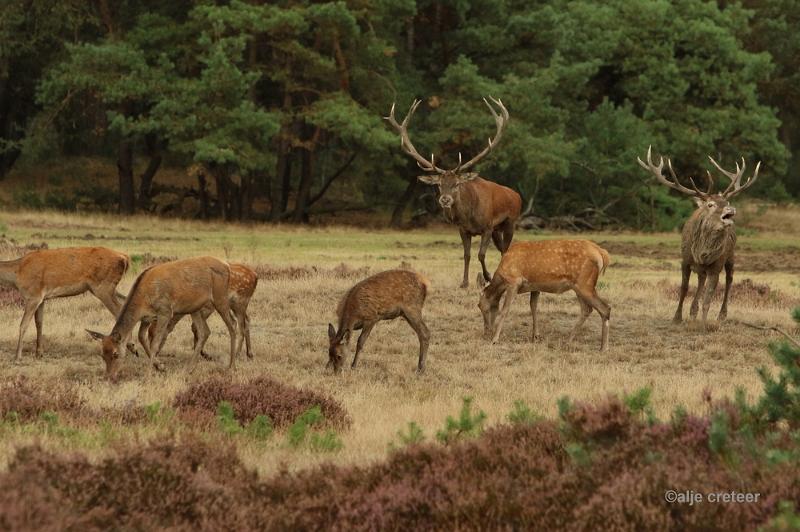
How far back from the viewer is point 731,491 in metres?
5.66

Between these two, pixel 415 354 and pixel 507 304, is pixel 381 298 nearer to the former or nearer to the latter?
pixel 415 354

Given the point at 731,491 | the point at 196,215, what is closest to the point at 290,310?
the point at 731,491

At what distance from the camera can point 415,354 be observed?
13.1m

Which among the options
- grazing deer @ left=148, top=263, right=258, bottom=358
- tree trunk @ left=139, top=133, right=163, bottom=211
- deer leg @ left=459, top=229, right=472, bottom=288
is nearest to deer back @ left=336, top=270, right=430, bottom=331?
grazing deer @ left=148, top=263, right=258, bottom=358

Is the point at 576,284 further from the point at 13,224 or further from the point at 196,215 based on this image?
the point at 196,215

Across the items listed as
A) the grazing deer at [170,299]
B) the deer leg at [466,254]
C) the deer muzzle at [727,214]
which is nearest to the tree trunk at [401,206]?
the deer leg at [466,254]

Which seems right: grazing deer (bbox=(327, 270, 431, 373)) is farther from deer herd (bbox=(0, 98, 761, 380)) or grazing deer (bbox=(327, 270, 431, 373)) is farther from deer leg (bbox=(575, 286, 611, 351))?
deer leg (bbox=(575, 286, 611, 351))

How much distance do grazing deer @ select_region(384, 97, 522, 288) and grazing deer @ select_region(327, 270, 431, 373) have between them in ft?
19.4

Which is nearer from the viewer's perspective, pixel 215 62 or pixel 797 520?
pixel 797 520

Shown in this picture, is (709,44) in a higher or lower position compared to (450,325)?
higher

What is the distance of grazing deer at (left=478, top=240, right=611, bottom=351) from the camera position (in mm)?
13664

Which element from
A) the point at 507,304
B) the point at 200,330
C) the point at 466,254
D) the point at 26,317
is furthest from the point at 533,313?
the point at 26,317

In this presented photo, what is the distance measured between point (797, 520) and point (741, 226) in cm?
3515

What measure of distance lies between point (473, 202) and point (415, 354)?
20.1 ft
